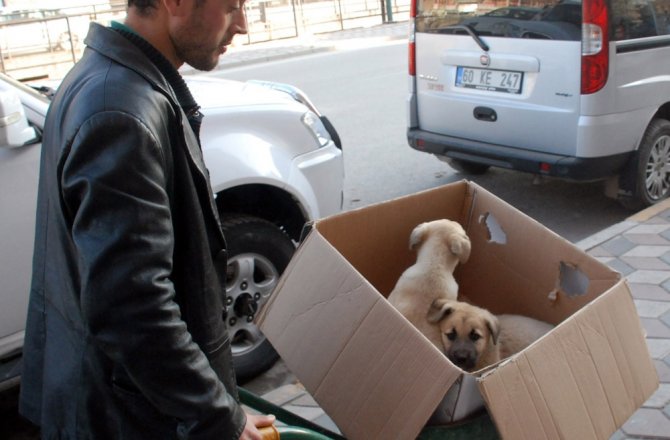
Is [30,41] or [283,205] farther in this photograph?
[30,41]

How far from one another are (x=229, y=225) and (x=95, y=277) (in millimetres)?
2350

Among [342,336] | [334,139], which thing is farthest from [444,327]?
[334,139]

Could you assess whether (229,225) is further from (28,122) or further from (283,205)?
(28,122)

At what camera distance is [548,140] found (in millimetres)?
5758

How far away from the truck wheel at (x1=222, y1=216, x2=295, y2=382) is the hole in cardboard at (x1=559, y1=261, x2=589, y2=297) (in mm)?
1785

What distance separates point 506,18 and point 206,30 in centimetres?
463

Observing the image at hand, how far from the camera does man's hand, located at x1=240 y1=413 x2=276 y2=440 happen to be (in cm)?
162

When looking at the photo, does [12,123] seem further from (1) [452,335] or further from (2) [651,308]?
(2) [651,308]

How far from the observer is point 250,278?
12.7ft

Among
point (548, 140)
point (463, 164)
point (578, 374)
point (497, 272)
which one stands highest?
point (578, 374)

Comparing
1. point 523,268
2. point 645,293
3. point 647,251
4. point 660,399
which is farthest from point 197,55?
point 647,251

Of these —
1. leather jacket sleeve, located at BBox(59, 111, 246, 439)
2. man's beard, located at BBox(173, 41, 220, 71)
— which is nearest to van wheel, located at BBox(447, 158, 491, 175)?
man's beard, located at BBox(173, 41, 220, 71)

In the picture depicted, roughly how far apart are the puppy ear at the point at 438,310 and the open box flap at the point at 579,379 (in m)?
0.55

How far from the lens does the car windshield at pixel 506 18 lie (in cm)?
551
